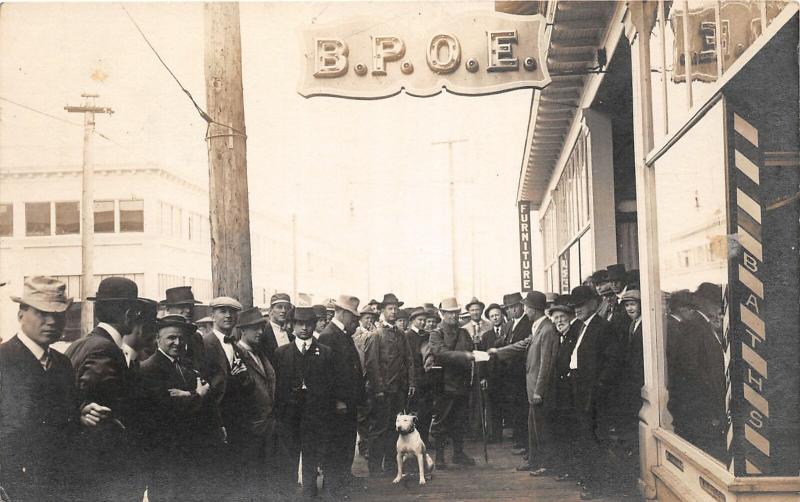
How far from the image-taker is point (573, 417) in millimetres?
6789

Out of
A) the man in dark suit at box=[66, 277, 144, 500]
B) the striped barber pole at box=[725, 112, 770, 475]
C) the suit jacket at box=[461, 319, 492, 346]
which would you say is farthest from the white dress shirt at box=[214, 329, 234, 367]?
the suit jacket at box=[461, 319, 492, 346]

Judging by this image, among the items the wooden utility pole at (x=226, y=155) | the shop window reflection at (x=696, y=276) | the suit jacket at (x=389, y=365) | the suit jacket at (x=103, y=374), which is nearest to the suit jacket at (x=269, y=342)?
the wooden utility pole at (x=226, y=155)

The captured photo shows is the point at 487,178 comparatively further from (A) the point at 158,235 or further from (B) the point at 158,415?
(B) the point at 158,415

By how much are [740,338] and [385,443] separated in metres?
3.76

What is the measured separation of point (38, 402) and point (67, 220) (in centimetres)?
168

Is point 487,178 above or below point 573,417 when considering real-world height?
above

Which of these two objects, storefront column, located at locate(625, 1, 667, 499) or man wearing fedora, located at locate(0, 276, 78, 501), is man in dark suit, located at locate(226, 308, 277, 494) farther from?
storefront column, located at locate(625, 1, 667, 499)

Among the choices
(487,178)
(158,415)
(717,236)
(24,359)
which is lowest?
(158,415)

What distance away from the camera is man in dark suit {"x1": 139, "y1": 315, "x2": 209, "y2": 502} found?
551cm

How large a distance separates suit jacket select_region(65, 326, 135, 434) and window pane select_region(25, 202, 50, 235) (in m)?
1.36

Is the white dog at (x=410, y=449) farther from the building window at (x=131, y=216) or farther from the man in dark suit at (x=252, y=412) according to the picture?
the building window at (x=131, y=216)

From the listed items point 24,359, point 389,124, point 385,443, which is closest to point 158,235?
point 24,359

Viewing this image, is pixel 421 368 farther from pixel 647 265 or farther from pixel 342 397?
pixel 647 265

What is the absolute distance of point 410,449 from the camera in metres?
6.75
